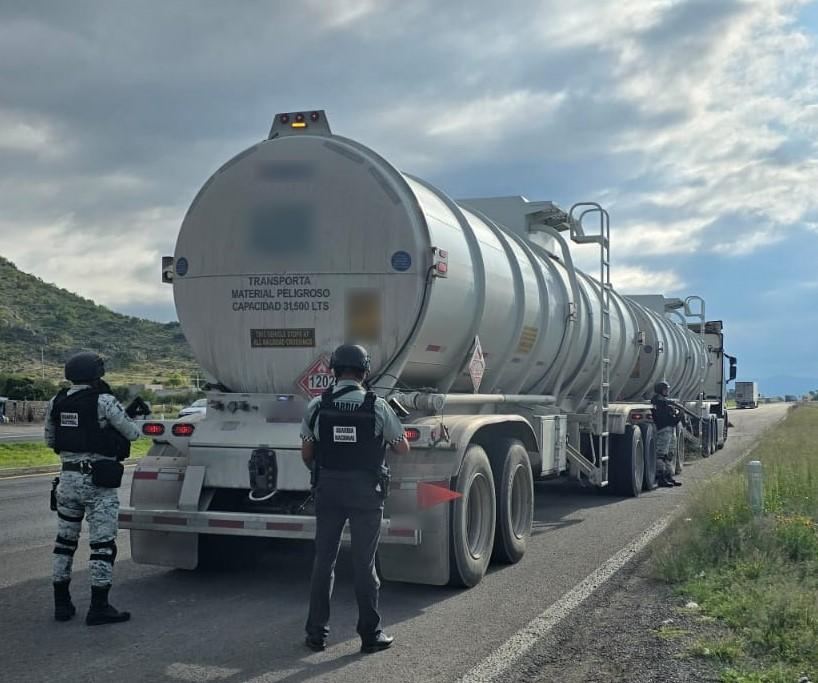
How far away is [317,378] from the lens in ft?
21.9

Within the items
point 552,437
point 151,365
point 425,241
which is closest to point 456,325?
point 425,241

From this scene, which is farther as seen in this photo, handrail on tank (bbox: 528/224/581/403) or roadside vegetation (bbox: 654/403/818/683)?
handrail on tank (bbox: 528/224/581/403)

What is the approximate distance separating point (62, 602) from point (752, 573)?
4894mm

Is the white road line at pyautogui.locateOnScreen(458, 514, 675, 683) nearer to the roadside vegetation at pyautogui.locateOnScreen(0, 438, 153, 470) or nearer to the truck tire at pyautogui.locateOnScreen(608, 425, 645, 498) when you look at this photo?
the truck tire at pyautogui.locateOnScreen(608, 425, 645, 498)

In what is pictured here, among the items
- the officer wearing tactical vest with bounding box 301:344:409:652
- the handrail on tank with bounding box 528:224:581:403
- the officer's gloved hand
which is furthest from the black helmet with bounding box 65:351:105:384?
the handrail on tank with bounding box 528:224:581:403

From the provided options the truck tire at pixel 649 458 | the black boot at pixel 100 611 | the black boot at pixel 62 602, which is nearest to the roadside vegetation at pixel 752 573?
the truck tire at pixel 649 458

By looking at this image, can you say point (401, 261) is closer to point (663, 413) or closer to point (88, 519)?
point (88, 519)

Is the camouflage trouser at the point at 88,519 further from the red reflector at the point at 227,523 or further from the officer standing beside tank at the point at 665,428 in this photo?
the officer standing beside tank at the point at 665,428

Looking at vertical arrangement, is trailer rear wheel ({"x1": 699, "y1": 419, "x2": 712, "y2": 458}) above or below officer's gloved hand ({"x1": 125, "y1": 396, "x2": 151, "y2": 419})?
below

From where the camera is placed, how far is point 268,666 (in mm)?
4785

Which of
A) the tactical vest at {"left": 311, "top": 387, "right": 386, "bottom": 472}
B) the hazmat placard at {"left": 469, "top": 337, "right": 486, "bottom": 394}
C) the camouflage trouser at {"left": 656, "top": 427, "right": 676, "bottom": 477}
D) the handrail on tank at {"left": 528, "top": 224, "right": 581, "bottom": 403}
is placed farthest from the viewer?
the camouflage trouser at {"left": 656, "top": 427, "right": 676, "bottom": 477}

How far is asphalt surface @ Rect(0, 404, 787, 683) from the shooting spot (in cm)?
475

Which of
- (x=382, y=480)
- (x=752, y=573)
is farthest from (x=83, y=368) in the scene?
(x=752, y=573)

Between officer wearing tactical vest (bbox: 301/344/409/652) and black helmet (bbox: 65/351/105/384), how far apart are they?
1666 mm
